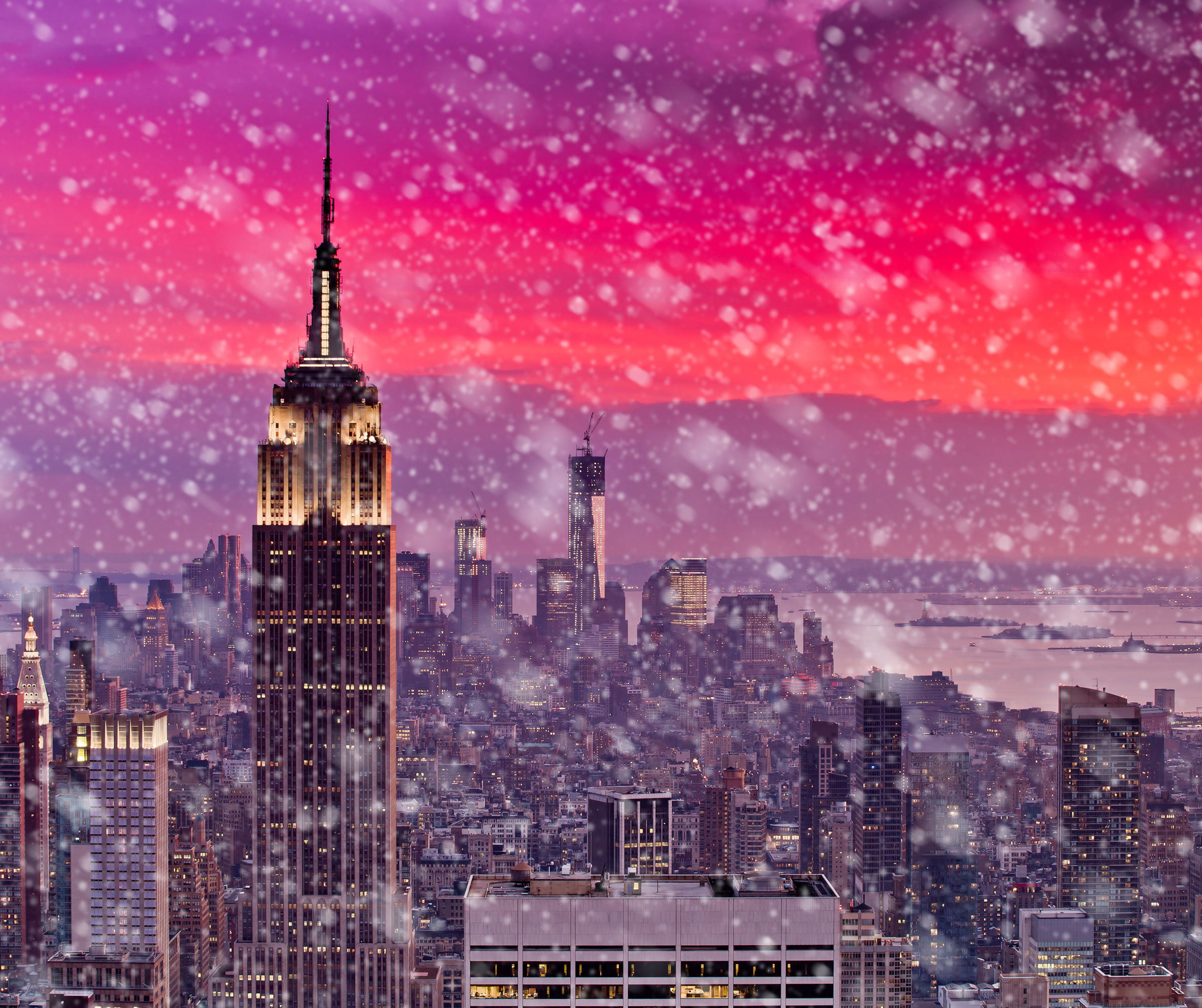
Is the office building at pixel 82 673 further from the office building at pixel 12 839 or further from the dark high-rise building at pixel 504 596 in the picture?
the dark high-rise building at pixel 504 596

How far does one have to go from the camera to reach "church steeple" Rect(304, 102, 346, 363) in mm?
22875

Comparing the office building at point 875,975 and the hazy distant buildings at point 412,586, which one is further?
the hazy distant buildings at point 412,586

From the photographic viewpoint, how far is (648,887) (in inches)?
413

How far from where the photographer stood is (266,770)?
850 inches

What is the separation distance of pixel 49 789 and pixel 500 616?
63.0ft

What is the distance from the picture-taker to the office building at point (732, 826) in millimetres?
27000

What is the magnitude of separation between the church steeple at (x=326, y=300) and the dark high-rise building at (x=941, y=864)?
1276cm

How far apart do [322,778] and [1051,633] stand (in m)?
12.7

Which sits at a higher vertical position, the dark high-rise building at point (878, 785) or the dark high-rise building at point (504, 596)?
the dark high-rise building at point (504, 596)

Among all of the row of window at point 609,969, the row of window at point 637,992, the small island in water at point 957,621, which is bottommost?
the row of window at point 637,992

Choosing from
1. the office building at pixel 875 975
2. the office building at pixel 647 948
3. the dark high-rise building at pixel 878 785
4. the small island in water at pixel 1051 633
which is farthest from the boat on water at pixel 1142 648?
the office building at pixel 647 948

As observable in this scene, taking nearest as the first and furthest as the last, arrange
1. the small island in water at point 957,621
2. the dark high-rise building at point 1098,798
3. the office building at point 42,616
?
the dark high-rise building at point 1098,798 < the small island in water at point 957,621 < the office building at point 42,616

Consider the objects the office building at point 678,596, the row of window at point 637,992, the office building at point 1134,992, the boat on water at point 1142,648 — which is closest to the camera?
the row of window at point 637,992

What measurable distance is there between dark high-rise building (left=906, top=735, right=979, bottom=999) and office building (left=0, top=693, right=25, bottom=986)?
47.9 ft
